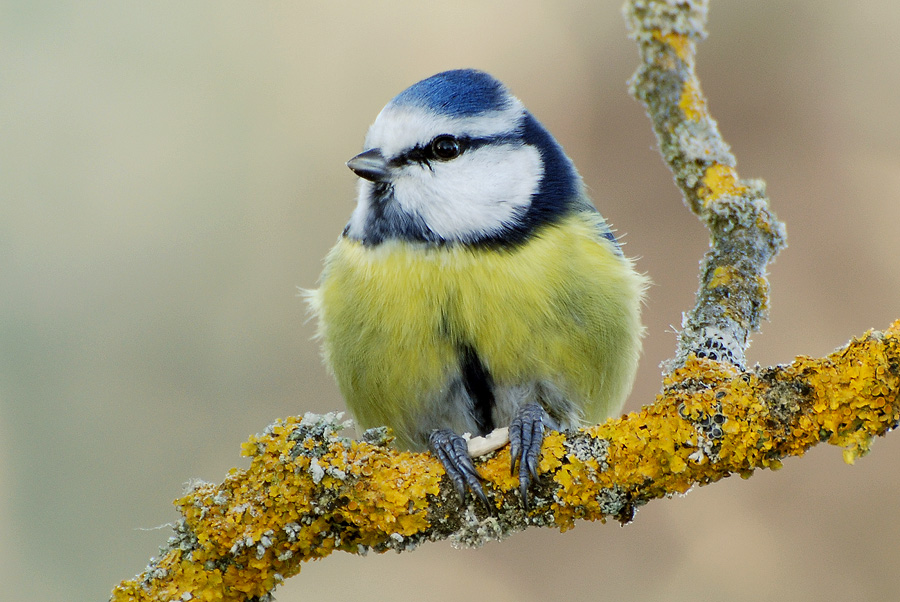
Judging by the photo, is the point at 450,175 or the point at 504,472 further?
the point at 450,175

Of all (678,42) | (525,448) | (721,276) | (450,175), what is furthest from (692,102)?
(525,448)

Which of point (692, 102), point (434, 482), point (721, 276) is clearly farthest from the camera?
point (692, 102)

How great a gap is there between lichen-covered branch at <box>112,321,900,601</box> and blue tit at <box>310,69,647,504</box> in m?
0.29

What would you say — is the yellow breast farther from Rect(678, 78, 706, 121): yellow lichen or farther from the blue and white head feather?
Rect(678, 78, 706, 121): yellow lichen

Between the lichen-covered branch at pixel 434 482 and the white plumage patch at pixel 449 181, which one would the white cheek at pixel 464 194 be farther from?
the lichen-covered branch at pixel 434 482

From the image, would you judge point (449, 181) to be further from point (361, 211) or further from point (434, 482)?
point (434, 482)

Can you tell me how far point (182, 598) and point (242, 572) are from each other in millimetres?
67

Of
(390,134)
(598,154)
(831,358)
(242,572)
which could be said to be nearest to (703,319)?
(831,358)

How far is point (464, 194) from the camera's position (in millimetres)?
→ 1264

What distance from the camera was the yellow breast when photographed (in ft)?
4.07

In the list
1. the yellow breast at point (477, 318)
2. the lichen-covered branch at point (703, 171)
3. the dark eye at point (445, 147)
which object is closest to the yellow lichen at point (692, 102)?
the lichen-covered branch at point (703, 171)

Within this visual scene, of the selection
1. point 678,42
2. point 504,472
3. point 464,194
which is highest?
point 678,42

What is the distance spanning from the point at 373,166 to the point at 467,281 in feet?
0.73

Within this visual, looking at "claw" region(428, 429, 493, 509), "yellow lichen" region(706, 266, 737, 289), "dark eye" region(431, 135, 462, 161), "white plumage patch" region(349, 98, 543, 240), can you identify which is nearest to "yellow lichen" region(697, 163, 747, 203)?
"yellow lichen" region(706, 266, 737, 289)
